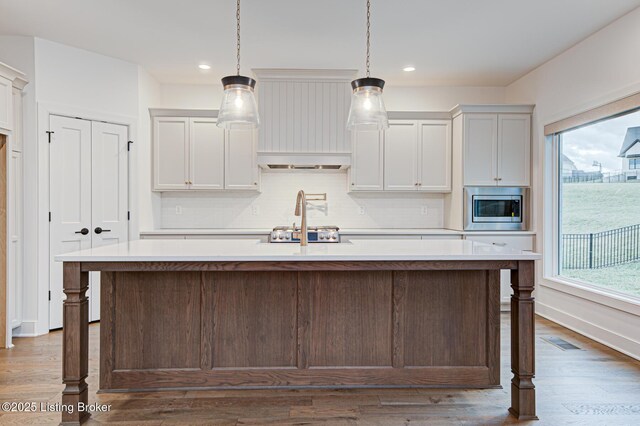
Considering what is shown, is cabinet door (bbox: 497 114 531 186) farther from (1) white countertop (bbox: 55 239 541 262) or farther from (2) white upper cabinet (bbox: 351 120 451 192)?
(1) white countertop (bbox: 55 239 541 262)

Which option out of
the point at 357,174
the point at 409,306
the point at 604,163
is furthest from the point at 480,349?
the point at 357,174

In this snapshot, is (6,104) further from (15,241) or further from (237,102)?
(237,102)

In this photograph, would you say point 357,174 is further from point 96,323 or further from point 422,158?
point 96,323

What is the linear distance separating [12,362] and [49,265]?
1.10 m

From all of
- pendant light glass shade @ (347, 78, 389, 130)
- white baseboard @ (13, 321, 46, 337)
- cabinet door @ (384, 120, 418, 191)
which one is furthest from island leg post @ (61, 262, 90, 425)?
cabinet door @ (384, 120, 418, 191)

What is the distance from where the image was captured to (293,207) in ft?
18.0

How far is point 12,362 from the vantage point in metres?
3.20

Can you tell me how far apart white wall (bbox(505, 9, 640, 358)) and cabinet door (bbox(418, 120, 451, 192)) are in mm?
A: 956

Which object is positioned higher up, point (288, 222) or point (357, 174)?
point (357, 174)

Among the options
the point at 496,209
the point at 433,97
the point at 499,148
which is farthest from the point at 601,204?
the point at 433,97

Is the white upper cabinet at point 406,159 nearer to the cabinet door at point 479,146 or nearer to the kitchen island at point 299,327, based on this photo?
the cabinet door at point 479,146

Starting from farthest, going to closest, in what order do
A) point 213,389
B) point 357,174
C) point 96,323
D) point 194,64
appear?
point 357,174 → point 194,64 → point 96,323 → point 213,389

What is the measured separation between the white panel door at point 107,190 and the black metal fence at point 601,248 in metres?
4.72

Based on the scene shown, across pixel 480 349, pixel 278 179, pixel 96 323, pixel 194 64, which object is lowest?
pixel 96 323
